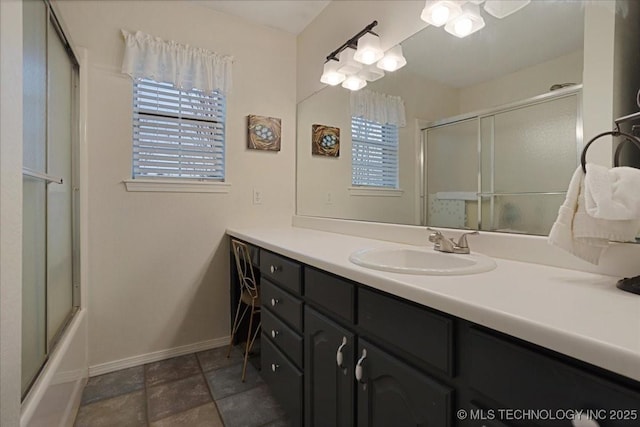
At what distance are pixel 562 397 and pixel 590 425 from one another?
0.14 ft

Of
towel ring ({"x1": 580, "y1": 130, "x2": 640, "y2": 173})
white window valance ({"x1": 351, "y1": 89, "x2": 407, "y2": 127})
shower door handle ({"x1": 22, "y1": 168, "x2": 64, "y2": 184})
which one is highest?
white window valance ({"x1": 351, "y1": 89, "x2": 407, "y2": 127})

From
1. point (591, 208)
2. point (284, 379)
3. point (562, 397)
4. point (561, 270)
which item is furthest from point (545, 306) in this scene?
point (284, 379)

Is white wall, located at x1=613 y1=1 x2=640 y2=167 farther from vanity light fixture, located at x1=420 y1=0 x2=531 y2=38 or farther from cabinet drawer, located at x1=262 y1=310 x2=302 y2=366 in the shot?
cabinet drawer, located at x1=262 y1=310 x2=302 y2=366

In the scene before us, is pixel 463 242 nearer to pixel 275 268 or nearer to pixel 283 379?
pixel 275 268

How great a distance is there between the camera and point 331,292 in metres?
1.05

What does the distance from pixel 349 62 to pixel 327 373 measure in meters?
1.69

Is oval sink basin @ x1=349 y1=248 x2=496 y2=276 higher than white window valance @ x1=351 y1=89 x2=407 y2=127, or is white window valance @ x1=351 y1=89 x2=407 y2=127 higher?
white window valance @ x1=351 y1=89 x2=407 y2=127

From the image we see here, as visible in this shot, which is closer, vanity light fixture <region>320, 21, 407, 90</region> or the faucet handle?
the faucet handle

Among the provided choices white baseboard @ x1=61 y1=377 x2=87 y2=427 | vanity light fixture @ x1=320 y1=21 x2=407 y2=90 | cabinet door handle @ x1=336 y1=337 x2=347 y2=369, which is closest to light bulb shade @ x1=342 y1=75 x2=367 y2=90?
vanity light fixture @ x1=320 y1=21 x2=407 y2=90

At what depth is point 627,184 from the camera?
0.70 metres

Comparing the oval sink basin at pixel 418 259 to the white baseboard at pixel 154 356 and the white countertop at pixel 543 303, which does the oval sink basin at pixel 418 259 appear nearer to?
the white countertop at pixel 543 303

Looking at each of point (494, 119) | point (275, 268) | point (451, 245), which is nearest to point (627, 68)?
point (494, 119)

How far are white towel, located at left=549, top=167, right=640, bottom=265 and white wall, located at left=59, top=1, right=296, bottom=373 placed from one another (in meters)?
1.92

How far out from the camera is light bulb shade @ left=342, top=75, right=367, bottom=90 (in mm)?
1902
